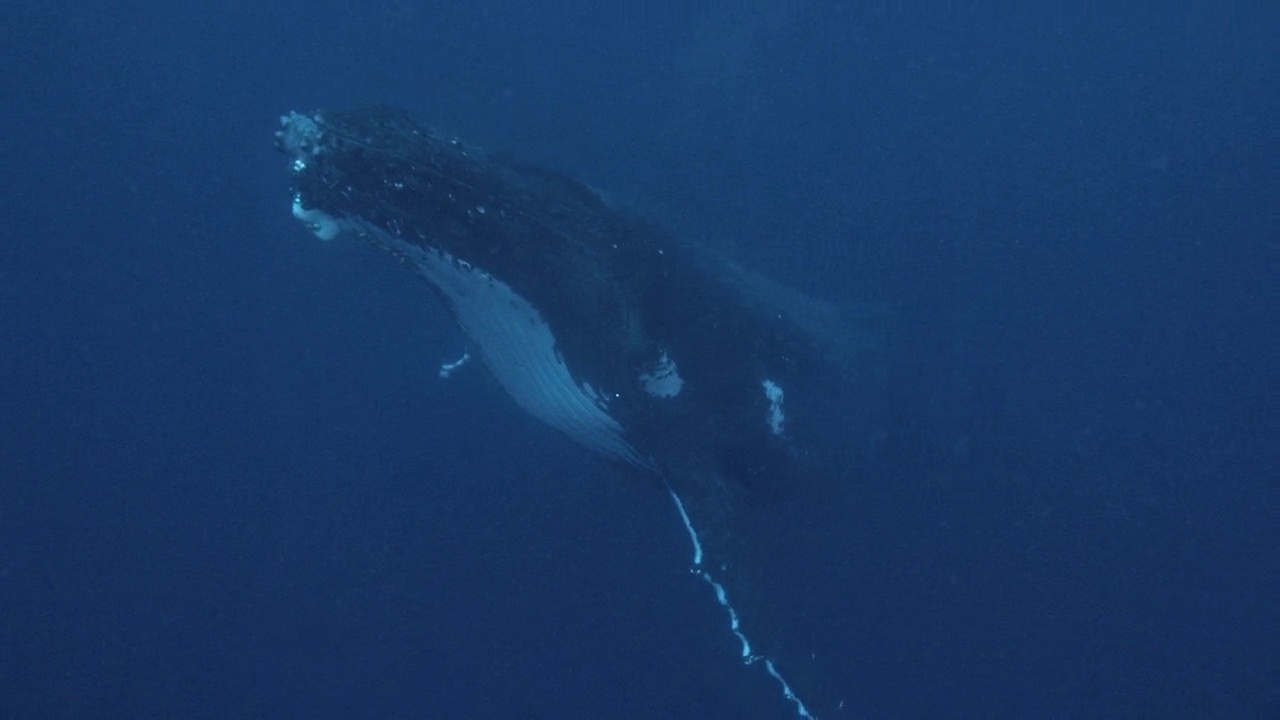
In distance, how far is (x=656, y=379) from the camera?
8.47 metres

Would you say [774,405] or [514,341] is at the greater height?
[774,405]

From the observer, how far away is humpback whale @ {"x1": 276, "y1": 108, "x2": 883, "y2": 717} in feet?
25.9

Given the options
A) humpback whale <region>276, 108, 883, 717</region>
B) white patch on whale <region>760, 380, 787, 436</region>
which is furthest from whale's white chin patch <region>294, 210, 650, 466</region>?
white patch on whale <region>760, 380, 787, 436</region>

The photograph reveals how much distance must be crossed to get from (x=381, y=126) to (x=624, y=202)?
9.43 feet

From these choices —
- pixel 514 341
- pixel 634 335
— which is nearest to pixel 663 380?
pixel 634 335

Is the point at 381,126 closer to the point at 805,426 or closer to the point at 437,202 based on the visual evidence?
the point at 437,202

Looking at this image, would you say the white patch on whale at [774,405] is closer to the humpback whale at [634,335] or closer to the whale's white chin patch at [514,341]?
the humpback whale at [634,335]

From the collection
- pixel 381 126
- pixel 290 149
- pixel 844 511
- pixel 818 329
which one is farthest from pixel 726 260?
pixel 290 149

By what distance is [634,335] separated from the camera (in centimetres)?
837

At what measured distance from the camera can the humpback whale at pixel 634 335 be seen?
7906 mm

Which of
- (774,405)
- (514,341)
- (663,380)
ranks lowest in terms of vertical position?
(514,341)

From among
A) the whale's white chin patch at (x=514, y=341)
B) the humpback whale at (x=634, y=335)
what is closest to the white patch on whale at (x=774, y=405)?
the humpback whale at (x=634, y=335)

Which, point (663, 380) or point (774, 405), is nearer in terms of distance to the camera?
point (663, 380)

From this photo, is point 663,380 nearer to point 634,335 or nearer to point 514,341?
point 634,335
